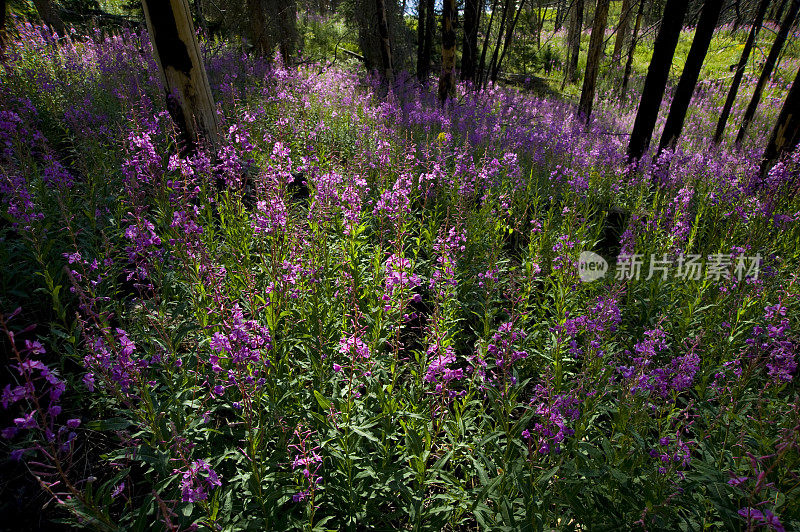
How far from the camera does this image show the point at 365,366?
2.52 m

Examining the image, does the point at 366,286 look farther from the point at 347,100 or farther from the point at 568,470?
the point at 347,100

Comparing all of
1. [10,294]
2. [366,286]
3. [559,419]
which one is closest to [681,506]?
[559,419]

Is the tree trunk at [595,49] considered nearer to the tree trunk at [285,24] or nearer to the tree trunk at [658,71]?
the tree trunk at [658,71]

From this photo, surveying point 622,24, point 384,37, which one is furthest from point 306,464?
point 622,24

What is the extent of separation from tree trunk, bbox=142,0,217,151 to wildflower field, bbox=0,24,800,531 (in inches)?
11.0

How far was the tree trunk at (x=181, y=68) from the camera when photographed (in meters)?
4.68

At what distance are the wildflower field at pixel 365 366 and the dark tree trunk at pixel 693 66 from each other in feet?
6.36

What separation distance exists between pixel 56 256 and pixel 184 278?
119 centimetres

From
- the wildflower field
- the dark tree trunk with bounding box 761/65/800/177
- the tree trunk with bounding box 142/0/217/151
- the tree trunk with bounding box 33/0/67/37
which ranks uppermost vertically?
the tree trunk with bounding box 33/0/67/37

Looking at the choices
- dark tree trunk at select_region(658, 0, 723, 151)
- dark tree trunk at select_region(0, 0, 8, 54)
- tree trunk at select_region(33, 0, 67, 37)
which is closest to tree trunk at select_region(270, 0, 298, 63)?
dark tree trunk at select_region(0, 0, 8, 54)

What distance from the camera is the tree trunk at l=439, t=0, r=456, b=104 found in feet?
29.2

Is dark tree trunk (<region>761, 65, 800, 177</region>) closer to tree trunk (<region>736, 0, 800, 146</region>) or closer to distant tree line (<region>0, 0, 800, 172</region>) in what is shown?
Answer: distant tree line (<region>0, 0, 800, 172</region>)

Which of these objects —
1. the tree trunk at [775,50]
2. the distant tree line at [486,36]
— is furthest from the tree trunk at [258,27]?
the tree trunk at [775,50]

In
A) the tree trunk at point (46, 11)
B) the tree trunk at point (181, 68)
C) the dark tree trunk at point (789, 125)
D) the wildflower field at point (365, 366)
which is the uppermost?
the tree trunk at point (46, 11)
